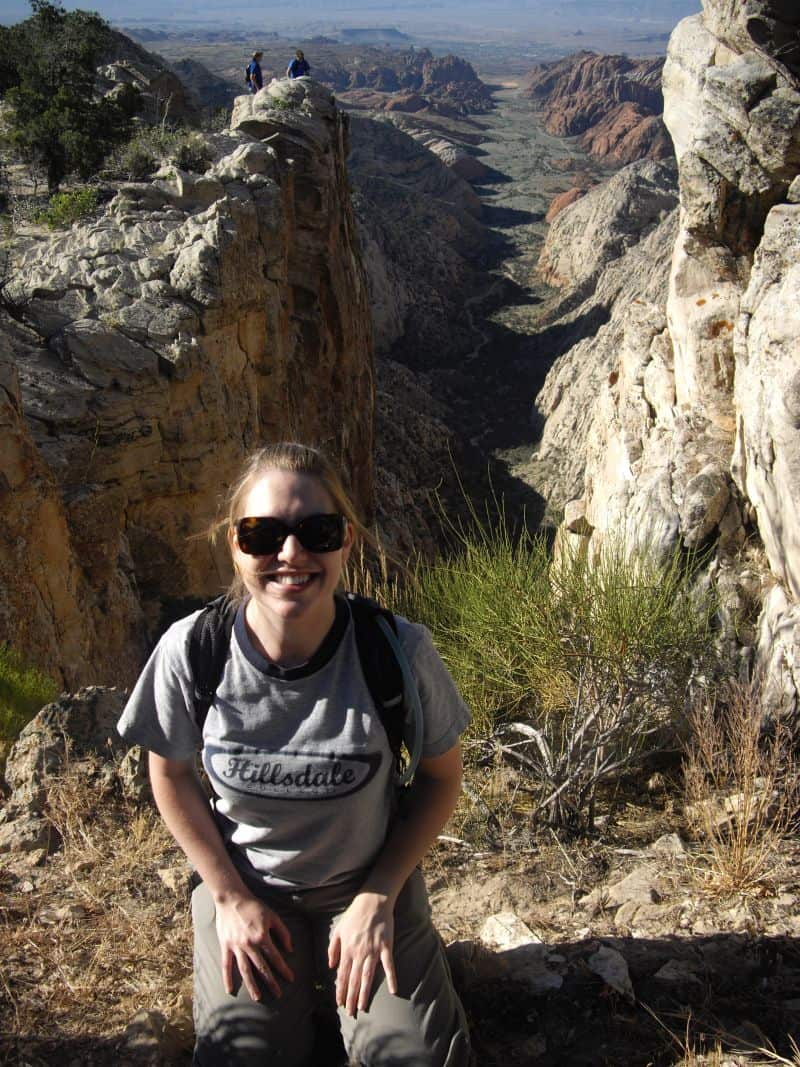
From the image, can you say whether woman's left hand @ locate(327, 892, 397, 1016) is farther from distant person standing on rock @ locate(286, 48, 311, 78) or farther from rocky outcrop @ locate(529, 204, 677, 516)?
rocky outcrop @ locate(529, 204, 677, 516)

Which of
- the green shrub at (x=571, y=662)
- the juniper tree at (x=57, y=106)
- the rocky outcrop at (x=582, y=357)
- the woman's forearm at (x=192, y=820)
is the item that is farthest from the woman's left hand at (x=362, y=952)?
the rocky outcrop at (x=582, y=357)

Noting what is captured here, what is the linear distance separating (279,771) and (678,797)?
7.92 ft

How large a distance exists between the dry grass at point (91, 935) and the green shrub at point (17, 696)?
2.98 feet

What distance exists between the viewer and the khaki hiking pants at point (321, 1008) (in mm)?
2367

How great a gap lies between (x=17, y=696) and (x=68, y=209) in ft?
30.4

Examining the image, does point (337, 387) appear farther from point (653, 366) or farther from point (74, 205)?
point (653, 366)

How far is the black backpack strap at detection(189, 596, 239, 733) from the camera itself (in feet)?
7.95

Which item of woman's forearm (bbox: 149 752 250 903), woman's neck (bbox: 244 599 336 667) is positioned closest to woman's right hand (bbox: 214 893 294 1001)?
woman's forearm (bbox: 149 752 250 903)

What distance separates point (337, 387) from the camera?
18.1 meters

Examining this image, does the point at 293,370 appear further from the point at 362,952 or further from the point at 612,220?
the point at 612,220

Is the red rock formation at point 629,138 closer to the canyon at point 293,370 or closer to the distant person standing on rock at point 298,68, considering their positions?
the distant person standing on rock at point 298,68

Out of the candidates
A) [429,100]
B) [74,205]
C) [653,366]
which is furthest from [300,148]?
[429,100]

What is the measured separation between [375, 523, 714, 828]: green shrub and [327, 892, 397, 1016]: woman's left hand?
1.55 metres

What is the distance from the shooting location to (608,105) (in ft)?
351
